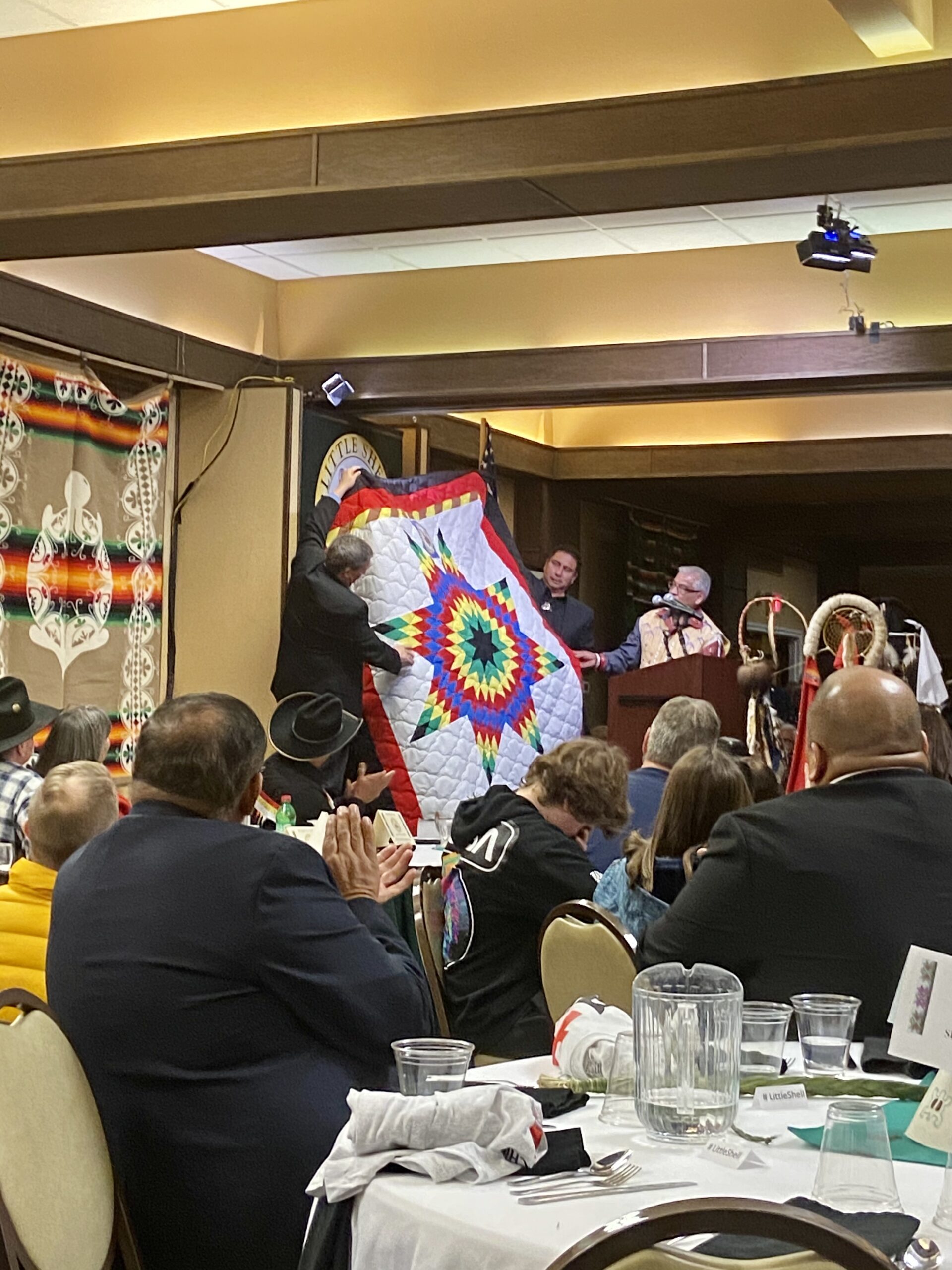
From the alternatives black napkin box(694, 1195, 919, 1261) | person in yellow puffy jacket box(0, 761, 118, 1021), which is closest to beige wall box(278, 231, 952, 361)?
person in yellow puffy jacket box(0, 761, 118, 1021)

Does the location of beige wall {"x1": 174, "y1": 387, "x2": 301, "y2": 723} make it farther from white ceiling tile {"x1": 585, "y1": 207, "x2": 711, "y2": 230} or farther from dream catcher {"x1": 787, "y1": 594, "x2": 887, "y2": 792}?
dream catcher {"x1": 787, "y1": 594, "x2": 887, "y2": 792}

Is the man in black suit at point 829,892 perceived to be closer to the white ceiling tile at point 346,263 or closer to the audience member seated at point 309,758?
the audience member seated at point 309,758

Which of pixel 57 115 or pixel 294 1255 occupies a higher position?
pixel 57 115

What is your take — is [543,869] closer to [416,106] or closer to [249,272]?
[416,106]

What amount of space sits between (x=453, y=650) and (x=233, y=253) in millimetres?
1952

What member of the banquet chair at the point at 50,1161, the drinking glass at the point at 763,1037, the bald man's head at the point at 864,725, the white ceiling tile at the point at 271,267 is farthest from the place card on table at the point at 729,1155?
the white ceiling tile at the point at 271,267

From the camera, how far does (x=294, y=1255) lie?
7.35ft

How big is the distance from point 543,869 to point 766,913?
1.07 metres

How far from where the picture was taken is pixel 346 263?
273 inches

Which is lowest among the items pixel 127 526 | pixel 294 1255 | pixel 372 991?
pixel 294 1255

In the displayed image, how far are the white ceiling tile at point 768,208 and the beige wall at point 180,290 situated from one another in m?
2.18

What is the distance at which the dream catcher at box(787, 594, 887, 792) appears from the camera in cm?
559

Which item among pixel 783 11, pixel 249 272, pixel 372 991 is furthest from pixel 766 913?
pixel 249 272

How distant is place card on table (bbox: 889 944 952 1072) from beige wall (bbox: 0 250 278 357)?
4.62 m
